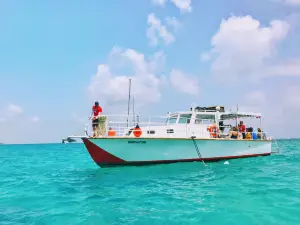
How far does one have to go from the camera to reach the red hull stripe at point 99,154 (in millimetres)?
14296

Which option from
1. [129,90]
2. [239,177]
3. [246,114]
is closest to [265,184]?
[239,177]

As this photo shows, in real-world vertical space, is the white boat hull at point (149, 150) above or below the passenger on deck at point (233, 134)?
below

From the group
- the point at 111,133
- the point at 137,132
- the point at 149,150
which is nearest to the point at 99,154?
the point at 111,133

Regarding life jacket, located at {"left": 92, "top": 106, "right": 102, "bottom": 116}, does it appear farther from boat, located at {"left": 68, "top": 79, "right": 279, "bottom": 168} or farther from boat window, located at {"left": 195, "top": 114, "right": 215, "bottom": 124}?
boat window, located at {"left": 195, "top": 114, "right": 215, "bottom": 124}

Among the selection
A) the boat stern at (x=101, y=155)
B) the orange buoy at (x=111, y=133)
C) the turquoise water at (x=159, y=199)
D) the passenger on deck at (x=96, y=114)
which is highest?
the passenger on deck at (x=96, y=114)

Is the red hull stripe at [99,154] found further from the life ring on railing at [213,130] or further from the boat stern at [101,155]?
the life ring on railing at [213,130]

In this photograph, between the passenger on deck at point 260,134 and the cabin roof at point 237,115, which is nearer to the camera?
the cabin roof at point 237,115

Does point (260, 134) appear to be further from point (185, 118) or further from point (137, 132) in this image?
point (137, 132)

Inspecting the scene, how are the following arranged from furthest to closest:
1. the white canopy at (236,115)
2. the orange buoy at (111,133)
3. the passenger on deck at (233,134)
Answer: the white canopy at (236,115), the passenger on deck at (233,134), the orange buoy at (111,133)

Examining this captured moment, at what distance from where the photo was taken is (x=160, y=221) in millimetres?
6430

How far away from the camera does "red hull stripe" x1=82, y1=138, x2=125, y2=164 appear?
14.3m

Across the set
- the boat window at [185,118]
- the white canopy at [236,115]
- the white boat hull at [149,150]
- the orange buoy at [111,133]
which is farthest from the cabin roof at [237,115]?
the orange buoy at [111,133]

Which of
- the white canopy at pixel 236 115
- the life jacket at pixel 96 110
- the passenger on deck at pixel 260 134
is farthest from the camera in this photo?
the passenger on deck at pixel 260 134

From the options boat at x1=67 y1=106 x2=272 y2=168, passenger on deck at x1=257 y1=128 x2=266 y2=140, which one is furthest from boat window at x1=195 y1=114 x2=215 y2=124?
passenger on deck at x1=257 y1=128 x2=266 y2=140
